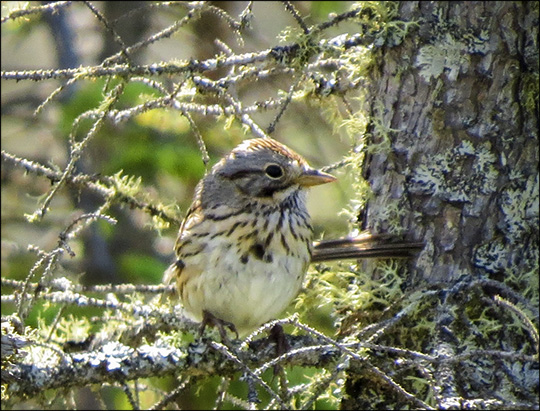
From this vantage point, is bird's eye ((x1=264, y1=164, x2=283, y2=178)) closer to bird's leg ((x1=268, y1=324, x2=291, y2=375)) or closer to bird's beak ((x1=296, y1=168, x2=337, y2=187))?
bird's beak ((x1=296, y1=168, x2=337, y2=187))

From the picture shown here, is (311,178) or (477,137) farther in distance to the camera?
(311,178)

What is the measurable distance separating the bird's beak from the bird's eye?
0.10 metres

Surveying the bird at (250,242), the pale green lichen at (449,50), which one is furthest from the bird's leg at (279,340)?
the pale green lichen at (449,50)

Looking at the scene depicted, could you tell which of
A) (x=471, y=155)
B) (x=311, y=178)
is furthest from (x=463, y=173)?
(x=311, y=178)

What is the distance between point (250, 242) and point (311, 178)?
0.42 meters

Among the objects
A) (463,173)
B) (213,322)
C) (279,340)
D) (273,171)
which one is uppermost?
(273,171)

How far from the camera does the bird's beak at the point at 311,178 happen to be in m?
4.35

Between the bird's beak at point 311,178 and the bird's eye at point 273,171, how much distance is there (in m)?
0.10

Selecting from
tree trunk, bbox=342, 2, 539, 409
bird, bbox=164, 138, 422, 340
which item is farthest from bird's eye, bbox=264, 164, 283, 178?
tree trunk, bbox=342, 2, 539, 409

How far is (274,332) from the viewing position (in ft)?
12.8

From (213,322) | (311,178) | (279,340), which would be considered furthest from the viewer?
(311,178)

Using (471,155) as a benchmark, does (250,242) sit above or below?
below

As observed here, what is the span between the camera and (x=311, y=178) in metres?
4.38

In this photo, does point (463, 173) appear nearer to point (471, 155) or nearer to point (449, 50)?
point (471, 155)
